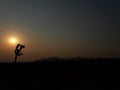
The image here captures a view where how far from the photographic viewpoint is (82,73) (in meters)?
19.6

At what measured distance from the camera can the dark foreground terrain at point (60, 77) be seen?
17609 mm

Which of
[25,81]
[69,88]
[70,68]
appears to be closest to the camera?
[69,88]

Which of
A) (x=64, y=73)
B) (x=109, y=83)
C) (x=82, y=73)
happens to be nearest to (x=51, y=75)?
(x=64, y=73)

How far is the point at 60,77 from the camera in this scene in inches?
746

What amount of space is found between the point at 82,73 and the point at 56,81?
2.51 metres

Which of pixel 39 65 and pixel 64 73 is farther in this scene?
pixel 39 65

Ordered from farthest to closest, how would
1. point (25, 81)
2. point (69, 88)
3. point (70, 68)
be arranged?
1. point (70, 68)
2. point (25, 81)
3. point (69, 88)

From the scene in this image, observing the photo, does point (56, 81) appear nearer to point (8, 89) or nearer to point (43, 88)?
point (43, 88)

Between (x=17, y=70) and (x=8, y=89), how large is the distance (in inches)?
122

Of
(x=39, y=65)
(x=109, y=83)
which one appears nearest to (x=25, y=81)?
(x=39, y=65)

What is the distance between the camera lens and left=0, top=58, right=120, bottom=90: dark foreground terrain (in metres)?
17.6

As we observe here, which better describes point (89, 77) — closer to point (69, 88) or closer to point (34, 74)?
point (69, 88)

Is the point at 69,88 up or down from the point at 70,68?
down

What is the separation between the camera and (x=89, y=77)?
18859 mm
